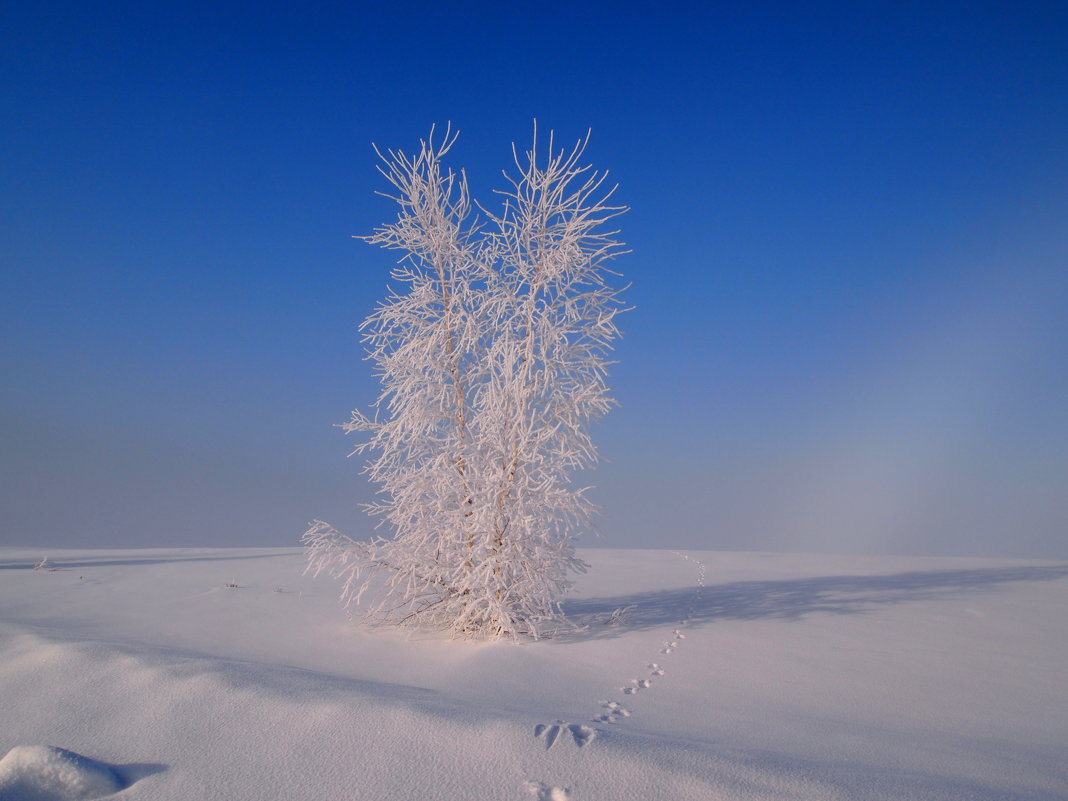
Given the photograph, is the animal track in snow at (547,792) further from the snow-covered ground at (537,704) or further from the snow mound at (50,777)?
the snow mound at (50,777)

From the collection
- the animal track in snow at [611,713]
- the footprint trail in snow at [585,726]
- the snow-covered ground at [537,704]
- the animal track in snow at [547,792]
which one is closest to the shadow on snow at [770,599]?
the snow-covered ground at [537,704]

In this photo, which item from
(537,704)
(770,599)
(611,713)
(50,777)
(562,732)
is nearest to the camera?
(50,777)

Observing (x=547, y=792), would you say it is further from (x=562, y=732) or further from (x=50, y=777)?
(x=50, y=777)

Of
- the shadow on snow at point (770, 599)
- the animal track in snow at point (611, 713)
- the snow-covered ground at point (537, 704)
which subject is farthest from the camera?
the shadow on snow at point (770, 599)

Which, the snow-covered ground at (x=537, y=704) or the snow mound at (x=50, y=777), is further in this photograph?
the snow-covered ground at (x=537, y=704)

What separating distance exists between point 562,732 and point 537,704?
3.30 ft

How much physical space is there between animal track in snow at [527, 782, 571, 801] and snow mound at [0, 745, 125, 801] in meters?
1.77

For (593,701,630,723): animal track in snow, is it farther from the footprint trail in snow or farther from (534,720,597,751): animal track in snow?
(534,720,597,751): animal track in snow

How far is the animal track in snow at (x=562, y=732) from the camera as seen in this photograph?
10.7 ft

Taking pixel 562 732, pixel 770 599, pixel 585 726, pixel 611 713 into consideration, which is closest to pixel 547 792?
pixel 562 732

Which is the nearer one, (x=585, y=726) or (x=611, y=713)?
(x=585, y=726)

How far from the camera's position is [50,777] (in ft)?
9.20

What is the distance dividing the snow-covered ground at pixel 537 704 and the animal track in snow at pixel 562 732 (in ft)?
0.07

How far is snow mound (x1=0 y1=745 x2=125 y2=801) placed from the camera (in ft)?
9.09
